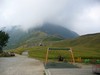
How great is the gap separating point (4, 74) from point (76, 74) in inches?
315

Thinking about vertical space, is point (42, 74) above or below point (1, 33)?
below

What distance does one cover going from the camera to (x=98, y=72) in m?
28.2

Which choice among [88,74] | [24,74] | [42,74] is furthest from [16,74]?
[88,74]

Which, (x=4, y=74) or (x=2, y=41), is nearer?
(x=4, y=74)

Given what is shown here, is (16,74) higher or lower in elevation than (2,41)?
lower

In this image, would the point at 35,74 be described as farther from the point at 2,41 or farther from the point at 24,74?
the point at 2,41

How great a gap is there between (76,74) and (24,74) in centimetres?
581

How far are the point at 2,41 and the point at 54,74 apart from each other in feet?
414

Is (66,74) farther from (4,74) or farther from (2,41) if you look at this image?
(2,41)

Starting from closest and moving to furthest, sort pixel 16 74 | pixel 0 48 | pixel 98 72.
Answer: pixel 98 72, pixel 16 74, pixel 0 48

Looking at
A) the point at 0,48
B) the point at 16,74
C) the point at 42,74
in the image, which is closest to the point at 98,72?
the point at 42,74

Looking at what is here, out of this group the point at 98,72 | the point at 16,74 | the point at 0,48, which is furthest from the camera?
the point at 0,48

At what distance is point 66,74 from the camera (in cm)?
2936

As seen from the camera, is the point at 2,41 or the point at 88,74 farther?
the point at 2,41
